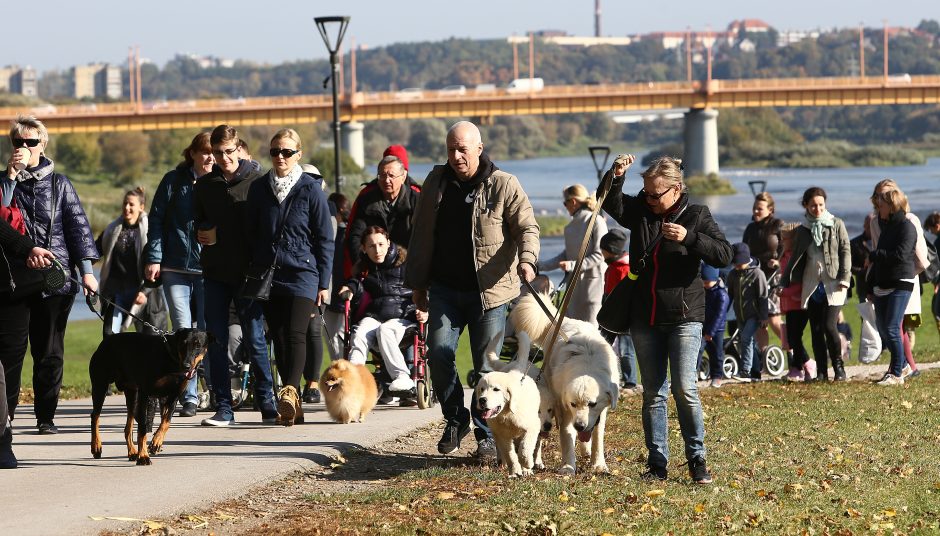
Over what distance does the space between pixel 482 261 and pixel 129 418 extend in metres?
2.34

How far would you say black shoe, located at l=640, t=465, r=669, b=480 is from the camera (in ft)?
26.2

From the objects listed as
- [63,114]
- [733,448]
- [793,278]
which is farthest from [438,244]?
[63,114]

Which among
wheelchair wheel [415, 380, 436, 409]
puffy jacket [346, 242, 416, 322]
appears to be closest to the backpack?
wheelchair wheel [415, 380, 436, 409]

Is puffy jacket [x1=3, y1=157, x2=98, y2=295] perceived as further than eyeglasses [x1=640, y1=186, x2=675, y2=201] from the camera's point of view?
Yes

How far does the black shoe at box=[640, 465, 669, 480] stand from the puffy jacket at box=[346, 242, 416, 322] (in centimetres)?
393

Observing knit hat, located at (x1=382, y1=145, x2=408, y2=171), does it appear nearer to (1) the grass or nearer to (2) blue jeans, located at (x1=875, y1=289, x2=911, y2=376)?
(1) the grass

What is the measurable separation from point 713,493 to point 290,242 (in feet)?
11.8

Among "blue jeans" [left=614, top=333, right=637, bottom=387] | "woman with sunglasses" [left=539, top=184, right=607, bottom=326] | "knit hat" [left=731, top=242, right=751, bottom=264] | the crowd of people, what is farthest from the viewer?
"knit hat" [left=731, top=242, right=751, bottom=264]

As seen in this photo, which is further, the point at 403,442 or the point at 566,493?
the point at 403,442

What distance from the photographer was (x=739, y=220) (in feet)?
217

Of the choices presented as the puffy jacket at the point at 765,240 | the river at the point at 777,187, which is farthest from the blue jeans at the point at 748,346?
the river at the point at 777,187

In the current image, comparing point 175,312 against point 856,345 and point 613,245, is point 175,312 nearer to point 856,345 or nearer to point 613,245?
point 613,245

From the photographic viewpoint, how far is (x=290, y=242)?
31.7 feet

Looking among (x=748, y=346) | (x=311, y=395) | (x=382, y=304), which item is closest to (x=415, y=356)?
(x=382, y=304)
